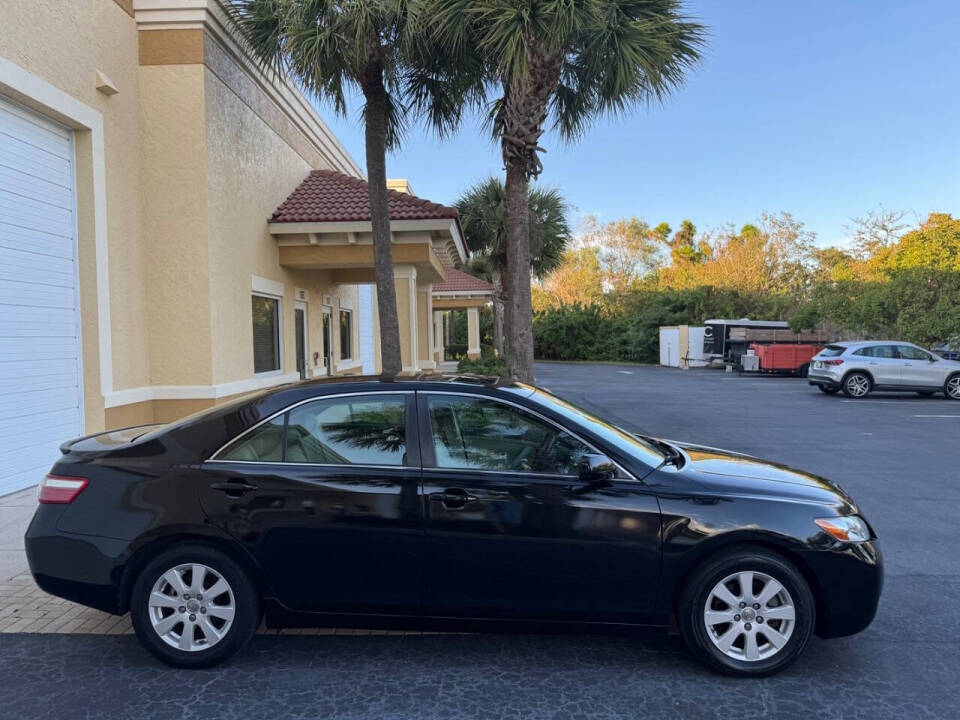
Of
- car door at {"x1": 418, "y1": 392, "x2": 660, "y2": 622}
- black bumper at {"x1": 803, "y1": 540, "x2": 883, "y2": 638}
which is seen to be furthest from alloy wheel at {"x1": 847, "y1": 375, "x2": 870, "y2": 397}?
car door at {"x1": 418, "y1": 392, "x2": 660, "y2": 622}

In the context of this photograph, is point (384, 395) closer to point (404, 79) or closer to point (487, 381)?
point (487, 381)

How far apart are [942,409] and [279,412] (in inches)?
671

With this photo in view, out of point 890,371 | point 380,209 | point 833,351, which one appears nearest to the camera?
point 380,209

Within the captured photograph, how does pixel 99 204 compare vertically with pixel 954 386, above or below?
above

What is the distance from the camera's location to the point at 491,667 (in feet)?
12.3

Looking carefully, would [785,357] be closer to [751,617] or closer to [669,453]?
[669,453]

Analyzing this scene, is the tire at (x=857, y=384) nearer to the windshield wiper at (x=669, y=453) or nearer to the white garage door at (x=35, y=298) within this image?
the windshield wiper at (x=669, y=453)

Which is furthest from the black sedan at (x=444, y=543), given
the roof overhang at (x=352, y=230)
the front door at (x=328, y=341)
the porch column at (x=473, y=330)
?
the porch column at (x=473, y=330)

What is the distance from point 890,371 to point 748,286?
29346 millimetres

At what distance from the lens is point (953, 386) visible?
18.8 m

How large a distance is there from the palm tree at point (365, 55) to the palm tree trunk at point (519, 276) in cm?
169

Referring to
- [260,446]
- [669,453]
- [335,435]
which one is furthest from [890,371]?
[260,446]

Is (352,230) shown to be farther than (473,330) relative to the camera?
No

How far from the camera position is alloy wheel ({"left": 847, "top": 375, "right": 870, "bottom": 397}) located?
1917cm
